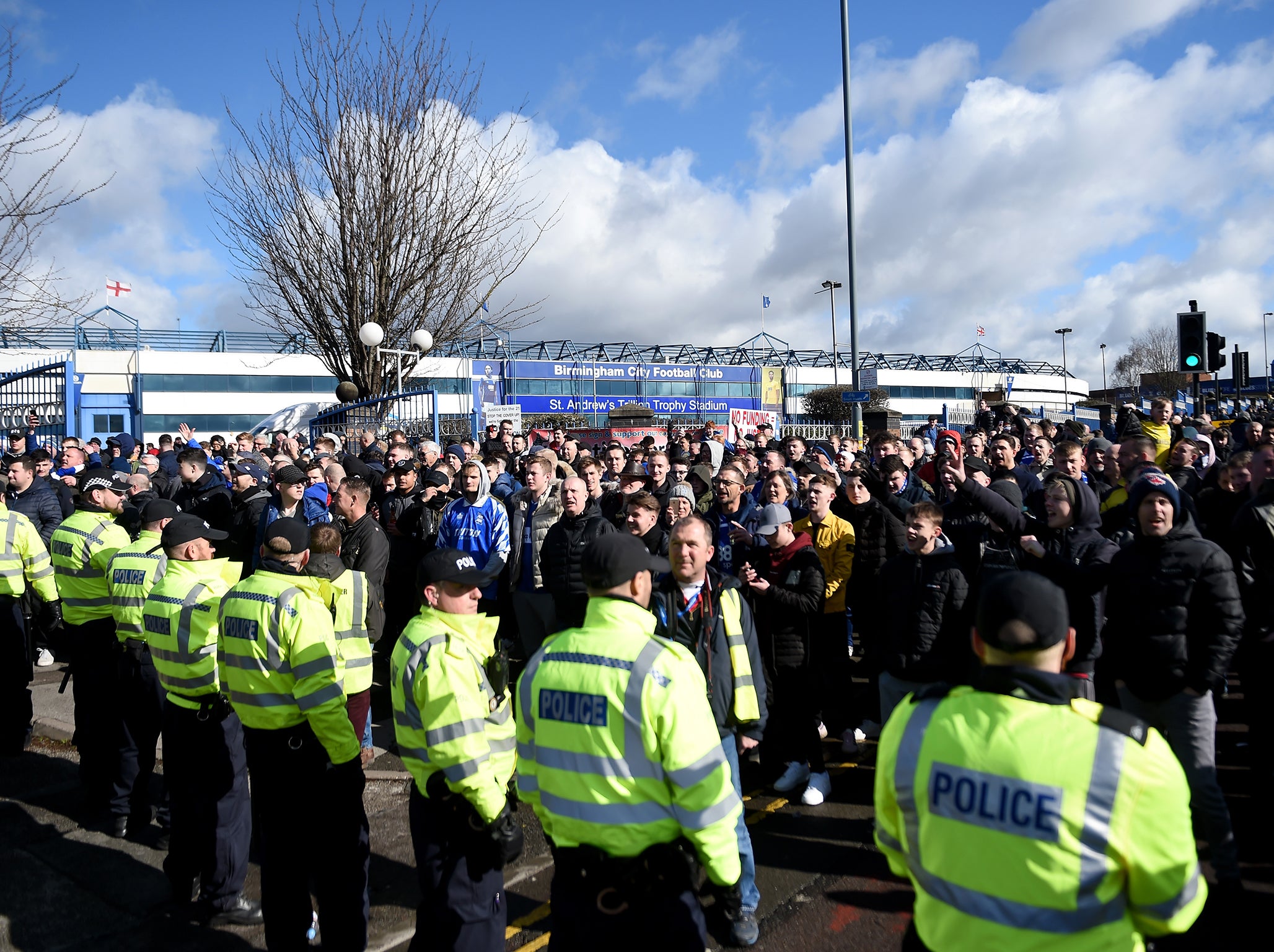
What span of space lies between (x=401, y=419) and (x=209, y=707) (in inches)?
392

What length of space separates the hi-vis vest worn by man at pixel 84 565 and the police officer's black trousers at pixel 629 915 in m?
4.31

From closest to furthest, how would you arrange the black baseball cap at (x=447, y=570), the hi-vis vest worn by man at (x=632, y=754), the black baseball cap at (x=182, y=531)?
1. the hi-vis vest worn by man at (x=632, y=754)
2. the black baseball cap at (x=447, y=570)
3. the black baseball cap at (x=182, y=531)

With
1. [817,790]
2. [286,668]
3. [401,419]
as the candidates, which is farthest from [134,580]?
[401,419]

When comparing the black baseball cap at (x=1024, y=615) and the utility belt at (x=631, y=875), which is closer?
the black baseball cap at (x=1024, y=615)

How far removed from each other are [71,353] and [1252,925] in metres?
38.9

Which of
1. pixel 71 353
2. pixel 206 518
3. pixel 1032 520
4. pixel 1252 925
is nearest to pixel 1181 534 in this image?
pixel 1032 520

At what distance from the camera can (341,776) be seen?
3652 millimetres

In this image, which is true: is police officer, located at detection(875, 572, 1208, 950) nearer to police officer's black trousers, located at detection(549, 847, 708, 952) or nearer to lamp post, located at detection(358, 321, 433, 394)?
police officer's black trousers, located at detection(549, 847, 708, 952)

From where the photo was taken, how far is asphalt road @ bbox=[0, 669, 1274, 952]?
3838 mm

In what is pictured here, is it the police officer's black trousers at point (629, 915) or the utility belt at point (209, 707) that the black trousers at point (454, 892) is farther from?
the utility belt at point (209, 707)

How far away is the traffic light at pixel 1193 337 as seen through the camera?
34.7 ft

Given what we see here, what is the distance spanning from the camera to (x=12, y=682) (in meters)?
6.21

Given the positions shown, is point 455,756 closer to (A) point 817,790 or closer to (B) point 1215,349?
(A) point 817,790

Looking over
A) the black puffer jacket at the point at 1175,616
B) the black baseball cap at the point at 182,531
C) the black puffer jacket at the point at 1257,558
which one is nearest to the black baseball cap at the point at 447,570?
the black baseball cap at the point at 182,531
